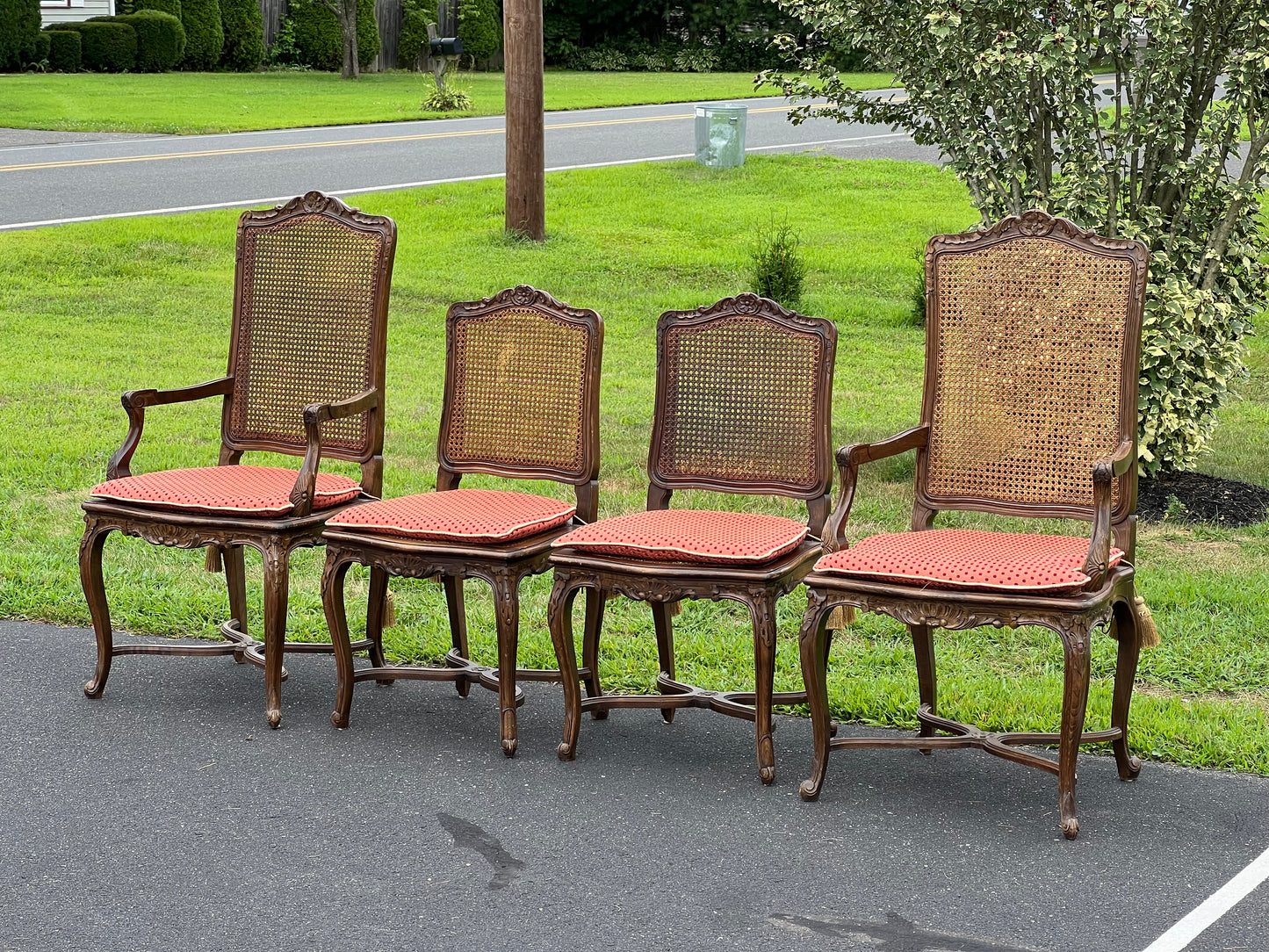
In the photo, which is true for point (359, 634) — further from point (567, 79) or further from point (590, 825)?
point (567, 79)

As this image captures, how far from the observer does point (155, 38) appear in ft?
101

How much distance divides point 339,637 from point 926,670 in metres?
1.76

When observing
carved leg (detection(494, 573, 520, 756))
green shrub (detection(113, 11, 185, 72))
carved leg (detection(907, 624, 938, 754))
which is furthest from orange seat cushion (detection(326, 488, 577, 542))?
green shrub (detection(113, 11, 185, 72))

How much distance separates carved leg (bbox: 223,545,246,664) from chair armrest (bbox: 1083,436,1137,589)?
290cm

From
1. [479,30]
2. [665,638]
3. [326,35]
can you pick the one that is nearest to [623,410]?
[665,638]

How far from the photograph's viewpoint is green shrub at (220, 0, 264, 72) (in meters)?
32.6

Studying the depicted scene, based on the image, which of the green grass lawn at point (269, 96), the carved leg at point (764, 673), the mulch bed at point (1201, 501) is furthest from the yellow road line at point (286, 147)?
the carved leg at point (764, 673)

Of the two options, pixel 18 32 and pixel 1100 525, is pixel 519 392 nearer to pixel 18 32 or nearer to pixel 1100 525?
pixel 1100 525

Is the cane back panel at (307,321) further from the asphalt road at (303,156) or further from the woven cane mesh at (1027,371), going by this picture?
the asphalt road at (303,156)

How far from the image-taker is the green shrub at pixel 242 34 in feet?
107

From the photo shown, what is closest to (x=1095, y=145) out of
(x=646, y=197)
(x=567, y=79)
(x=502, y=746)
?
(x=502, y=746)

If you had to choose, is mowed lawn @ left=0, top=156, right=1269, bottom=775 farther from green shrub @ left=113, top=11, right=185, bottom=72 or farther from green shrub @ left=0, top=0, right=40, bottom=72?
green shrub @ left=113, top=11, right=185, bottom=72

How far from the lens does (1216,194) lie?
23.8ft

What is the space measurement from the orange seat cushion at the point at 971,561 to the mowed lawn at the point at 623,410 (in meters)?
0.65
